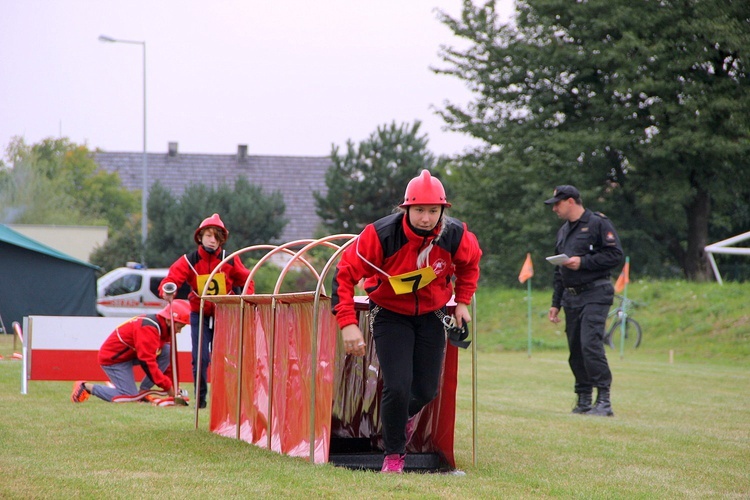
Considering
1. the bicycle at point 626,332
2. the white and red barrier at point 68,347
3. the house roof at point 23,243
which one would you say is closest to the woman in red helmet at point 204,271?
the white and red barrier at point 68,347

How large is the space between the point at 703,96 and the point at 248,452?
92.3 ft

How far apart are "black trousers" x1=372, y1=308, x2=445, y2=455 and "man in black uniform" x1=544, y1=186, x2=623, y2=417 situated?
385cm

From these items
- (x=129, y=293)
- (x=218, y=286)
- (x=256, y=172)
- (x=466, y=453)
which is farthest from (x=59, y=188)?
(x=466, y=453)

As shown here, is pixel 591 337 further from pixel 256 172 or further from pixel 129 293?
pixel 256 172

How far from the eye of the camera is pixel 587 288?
33.6 feet

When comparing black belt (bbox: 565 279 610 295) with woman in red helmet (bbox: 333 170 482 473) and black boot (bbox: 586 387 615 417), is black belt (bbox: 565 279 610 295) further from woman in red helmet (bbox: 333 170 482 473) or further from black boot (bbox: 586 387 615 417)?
woman in red helmet (bbox: 333 170 482 473)

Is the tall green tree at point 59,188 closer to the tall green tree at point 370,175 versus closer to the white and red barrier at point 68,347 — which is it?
the tall green tree at point 370,175

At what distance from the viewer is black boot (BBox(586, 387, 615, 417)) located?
1021 centimetres

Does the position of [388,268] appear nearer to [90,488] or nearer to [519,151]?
[90,488]

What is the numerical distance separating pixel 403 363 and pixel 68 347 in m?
7.40

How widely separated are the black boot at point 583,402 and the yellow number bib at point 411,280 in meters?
4.84

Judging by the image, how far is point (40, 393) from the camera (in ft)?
38.7

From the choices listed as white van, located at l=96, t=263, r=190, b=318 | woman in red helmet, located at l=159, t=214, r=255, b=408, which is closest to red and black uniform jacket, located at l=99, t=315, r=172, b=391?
woman in red helmet, located at l=159, t=214, r=255, b=408

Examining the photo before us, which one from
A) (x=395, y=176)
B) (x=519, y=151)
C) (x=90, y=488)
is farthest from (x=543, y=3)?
(x=90, y=488)
